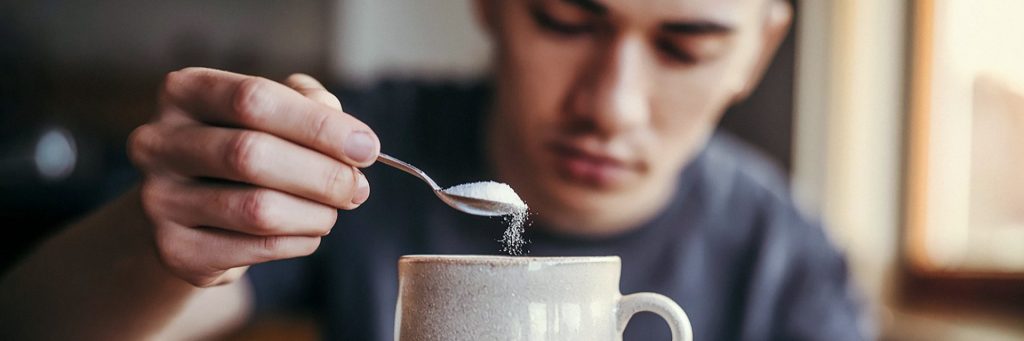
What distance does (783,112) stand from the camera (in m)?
1.60

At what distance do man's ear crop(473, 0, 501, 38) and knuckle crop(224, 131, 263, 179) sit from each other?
0.87 meters

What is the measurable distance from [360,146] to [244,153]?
6 centimetres

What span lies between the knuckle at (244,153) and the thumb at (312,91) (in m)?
0.04

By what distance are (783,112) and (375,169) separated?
77cm

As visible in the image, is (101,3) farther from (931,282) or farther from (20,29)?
(931,282)

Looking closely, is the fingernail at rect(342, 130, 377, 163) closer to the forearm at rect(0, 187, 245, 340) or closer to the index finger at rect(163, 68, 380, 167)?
the index finger at rect(163, 68, 380, 167)

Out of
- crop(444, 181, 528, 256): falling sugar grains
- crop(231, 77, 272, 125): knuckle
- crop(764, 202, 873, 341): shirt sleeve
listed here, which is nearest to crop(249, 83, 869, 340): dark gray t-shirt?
crop(764, 202, 873, 341): shirt sleeve

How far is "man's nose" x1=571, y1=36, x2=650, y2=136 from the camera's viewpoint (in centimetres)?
112

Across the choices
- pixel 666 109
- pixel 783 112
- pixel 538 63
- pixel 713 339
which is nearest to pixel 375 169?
pixel 538 63

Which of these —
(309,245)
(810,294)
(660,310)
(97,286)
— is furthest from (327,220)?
(810,294)

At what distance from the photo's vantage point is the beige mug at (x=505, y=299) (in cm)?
48

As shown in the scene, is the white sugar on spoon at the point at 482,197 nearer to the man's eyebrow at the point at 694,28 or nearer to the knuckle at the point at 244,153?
the knuckle at the point at 244,153

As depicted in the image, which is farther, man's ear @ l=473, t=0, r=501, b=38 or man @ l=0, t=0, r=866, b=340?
man's ear @ l=473, t=0, r=501, b=38

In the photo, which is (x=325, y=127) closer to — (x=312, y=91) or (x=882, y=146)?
(x=312, y=91)
